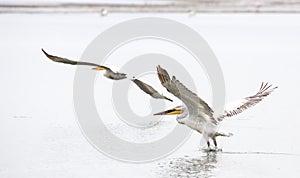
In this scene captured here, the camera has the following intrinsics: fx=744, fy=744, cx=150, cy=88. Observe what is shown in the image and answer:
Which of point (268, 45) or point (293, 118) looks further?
point (268, 45)

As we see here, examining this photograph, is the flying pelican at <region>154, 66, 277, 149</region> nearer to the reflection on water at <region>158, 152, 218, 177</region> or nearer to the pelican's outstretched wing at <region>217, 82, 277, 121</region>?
the pelican's outstretched wing at <region>217, 82, 277, 121</region>

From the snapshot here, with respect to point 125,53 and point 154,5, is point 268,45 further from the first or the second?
point 154,5

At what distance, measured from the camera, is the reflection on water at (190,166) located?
7453 millimetres

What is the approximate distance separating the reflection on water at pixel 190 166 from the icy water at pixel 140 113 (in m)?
0.01

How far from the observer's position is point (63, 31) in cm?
1967

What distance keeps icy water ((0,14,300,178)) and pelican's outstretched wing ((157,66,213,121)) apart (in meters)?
0.48

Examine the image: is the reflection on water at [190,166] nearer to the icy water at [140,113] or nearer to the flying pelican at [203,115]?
the icy water at [140,113]

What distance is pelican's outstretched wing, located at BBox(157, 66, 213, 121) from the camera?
689 centimetres

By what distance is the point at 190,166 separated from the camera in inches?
303

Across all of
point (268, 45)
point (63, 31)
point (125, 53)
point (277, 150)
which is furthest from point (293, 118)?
point (63, 31)

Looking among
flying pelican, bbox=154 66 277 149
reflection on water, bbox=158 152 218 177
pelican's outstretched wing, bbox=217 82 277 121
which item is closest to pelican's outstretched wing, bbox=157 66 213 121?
flying pelican, bbox=154 66 277 149

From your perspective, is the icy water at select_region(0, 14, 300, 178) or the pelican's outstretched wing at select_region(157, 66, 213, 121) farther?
the icy water at select_region(0, 14, 300, 178)

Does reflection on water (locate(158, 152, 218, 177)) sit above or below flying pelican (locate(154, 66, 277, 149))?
below

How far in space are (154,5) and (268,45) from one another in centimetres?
885
